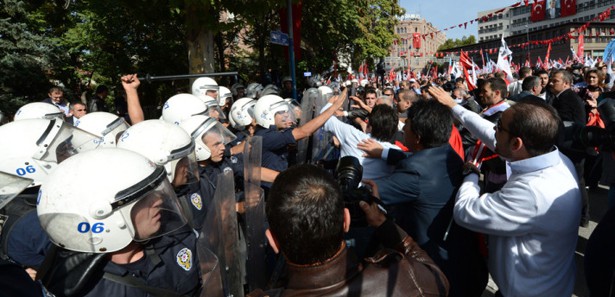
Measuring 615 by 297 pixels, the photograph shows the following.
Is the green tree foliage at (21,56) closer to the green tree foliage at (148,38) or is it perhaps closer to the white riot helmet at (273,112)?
the green tree foliage at (148,38)

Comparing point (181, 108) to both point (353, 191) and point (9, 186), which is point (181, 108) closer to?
point (9, 186)

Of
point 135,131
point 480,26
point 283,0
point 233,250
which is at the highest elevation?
point 480,26

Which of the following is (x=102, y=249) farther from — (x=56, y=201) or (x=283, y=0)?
(x=283, y=0)

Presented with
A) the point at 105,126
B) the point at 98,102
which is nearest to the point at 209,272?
the point at 105,126

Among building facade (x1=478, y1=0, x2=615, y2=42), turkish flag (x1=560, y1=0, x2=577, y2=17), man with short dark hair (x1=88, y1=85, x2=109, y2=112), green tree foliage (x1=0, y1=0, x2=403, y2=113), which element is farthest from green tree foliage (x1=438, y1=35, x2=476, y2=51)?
man with short dark hair (x1=88, y1=85, x2=109, y2=112)

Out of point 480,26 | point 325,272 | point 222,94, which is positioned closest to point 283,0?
point 222,94

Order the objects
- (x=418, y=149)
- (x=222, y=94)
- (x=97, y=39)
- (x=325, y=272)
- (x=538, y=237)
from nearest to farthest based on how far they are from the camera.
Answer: (x=325, y=272) → (x=538, y=237) → (x=418, y=149) → (x=222, y=94) → (x=97, y=39)

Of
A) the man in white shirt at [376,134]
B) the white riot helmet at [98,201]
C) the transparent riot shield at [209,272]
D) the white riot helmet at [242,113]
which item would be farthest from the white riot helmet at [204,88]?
the transparent riot shield at [209,272]

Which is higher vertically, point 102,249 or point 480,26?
point 480,26

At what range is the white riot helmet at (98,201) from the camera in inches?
66.6

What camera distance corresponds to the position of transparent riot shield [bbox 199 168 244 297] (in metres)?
1.89

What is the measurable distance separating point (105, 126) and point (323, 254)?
3130 millimetres

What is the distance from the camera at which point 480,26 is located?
111125 millimetres

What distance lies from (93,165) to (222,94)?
6.25 m
